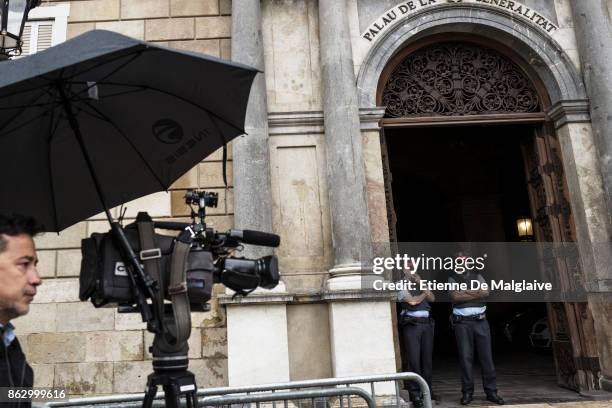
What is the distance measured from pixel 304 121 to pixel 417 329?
10.9ft

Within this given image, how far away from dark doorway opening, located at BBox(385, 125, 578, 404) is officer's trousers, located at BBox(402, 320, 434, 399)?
3.18m

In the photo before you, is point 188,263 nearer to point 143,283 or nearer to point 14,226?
point 143,283

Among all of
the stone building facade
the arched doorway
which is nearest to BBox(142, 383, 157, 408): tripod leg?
the stone building facade

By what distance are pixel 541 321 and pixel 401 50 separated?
745 centimetres

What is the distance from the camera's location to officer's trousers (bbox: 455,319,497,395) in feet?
21.9

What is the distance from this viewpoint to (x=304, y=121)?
25.9ft

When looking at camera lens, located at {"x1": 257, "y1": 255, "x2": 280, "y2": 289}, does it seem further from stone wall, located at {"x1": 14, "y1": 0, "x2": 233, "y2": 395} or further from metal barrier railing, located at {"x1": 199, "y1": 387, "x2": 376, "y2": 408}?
stone wall, located at {"x1": 14, "y1": 0, "x2": 233, "y2": 395}

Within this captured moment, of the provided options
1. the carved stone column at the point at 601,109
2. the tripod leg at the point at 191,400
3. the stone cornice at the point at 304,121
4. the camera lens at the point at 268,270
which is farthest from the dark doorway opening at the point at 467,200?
the tripod leg at the point at 191,400

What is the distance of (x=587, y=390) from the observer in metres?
7.20

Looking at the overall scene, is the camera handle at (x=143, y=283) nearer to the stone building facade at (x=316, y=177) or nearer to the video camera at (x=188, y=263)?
the video camera at (x=188, y=263)

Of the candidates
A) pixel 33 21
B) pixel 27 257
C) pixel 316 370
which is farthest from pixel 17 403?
pixel 33 21

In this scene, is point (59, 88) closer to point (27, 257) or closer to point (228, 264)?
point (27, 257)

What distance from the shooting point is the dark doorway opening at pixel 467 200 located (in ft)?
41.2

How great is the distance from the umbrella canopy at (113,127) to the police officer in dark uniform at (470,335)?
15.3 ft
